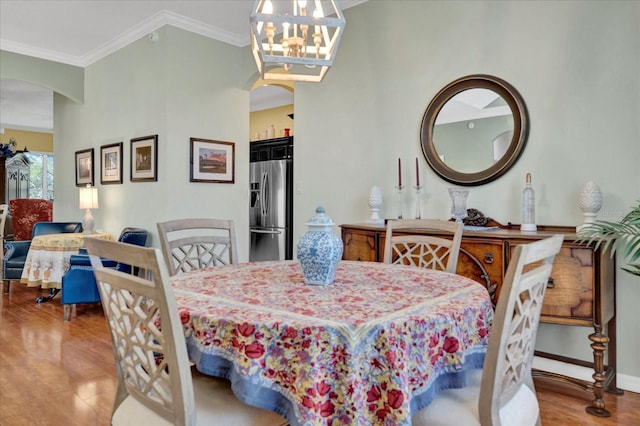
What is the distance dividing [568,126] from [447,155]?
0.78 metres

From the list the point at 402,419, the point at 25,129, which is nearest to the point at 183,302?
the point at 402,419

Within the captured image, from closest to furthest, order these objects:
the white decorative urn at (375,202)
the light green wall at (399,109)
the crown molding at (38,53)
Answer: the light green wall at (399,109)
the white decorative urn at (375,202)
the crown molding at (38,53)

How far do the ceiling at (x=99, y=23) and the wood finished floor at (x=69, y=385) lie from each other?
2.93 meters

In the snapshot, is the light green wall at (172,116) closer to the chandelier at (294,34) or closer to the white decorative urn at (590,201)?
the chandelier at (294,34)

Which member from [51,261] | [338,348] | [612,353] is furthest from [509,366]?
[51,261]

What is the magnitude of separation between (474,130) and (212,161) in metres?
2.80

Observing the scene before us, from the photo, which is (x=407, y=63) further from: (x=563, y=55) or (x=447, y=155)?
(x=563, y=55)

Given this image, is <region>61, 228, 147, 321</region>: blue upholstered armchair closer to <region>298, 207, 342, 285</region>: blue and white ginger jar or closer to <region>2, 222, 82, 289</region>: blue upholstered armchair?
<region>2, 222, 82, 289</region>: blue upholstered armchair

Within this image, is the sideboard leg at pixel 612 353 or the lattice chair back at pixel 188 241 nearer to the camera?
the lattice chair back at pixel 188 241

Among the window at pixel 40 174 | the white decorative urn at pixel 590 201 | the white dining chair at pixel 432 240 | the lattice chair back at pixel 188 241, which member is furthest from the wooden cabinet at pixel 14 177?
the white decorative urn at pixel 590 201

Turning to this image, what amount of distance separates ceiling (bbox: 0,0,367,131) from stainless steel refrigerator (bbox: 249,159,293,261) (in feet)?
5.49

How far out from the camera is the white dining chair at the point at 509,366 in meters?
1.11

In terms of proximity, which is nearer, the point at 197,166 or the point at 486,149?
the point at 486,149

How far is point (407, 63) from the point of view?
11.0 ft
